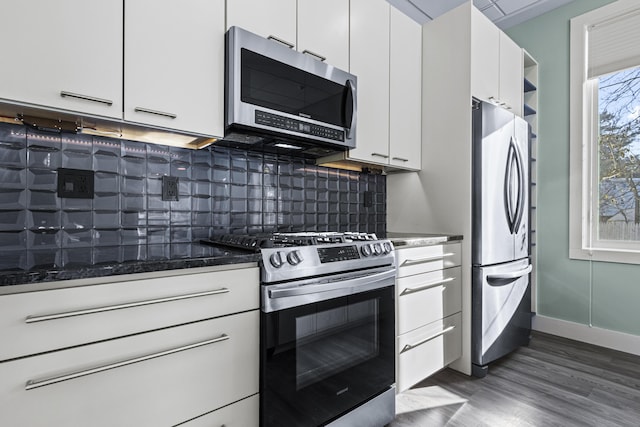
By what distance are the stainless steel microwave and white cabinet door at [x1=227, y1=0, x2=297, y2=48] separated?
7cm

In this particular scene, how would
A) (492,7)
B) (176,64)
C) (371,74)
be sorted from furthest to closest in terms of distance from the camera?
(492,7) < (371,74) < (176,64)

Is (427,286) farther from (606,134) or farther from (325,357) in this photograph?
(606,134)

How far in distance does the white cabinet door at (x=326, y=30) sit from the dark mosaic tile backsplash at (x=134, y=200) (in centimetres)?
64

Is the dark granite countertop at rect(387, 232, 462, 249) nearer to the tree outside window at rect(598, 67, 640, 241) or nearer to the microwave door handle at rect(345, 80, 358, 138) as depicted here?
the microwave door handle at rect(345, 80, 358, 138)

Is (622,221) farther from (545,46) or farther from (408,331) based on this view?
(408,331)

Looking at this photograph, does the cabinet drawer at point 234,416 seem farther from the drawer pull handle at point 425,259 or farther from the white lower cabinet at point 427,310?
the drawer pull handle at point 425,259

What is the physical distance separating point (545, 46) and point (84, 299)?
3872 mm

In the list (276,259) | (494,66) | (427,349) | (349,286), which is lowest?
(427,349)

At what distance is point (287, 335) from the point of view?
1304 mm

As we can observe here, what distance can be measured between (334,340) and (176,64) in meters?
1.34

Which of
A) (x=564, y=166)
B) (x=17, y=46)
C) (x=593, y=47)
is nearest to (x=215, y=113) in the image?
(x=17, y=46)

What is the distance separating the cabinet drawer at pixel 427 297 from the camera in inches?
74.8

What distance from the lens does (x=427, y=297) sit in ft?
6.70

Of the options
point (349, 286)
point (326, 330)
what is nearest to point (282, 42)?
point (349, 286)
